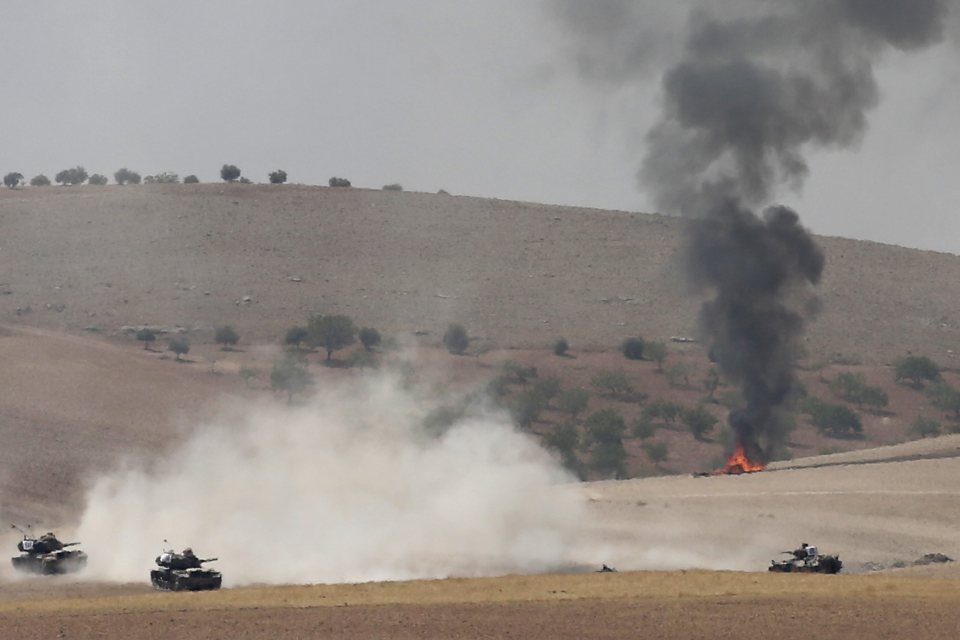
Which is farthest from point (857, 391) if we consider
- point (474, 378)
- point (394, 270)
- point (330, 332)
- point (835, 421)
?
point (394, 270)

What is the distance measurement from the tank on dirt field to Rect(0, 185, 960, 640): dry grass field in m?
Result: 0.63

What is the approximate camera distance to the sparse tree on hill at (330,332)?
4428 inches

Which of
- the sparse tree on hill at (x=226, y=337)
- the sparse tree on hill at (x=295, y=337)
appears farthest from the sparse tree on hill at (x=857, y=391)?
the sparse tree on hill at (x=226, y=337)

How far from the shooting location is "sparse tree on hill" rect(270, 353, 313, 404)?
9656 cm

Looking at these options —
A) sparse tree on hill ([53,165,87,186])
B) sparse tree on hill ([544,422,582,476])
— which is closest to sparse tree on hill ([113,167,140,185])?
sparse tree on hill ([53,165,87,186])

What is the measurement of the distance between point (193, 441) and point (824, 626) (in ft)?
141

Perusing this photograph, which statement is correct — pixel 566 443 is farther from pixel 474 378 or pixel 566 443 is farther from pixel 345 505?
pixel 345 505

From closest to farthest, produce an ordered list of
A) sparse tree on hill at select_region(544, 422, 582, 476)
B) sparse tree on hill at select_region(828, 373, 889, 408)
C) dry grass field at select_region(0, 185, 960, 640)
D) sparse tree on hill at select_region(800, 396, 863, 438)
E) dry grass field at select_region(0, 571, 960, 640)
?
dry grass field at select_region(0, 571, 960, 640) < dry grass field at select_region(0, 185, 960, 640) < sparse tree on hill at select_region(544, 422, 582, 476) < sparse tree on hill at select_region(800, 396, 863, 438) < sparse tree on hill at select_region(828, 373, 889, 408)

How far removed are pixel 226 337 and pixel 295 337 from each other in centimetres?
444

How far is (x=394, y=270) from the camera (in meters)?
134

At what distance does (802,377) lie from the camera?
11462 centimetres

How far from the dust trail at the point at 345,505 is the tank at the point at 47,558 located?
784mm

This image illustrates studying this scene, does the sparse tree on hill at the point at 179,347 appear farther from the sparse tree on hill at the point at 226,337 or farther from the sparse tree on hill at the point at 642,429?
the sparse tree on hill at the point at 642,429

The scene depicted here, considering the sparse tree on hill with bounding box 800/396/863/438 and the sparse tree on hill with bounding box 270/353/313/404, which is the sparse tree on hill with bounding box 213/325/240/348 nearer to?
the sparse tree on hill with bounding box 270/353/313/404
